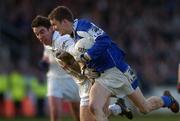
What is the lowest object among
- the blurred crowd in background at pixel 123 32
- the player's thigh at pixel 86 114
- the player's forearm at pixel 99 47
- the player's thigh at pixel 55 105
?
the player's thigh at pixel 86 114

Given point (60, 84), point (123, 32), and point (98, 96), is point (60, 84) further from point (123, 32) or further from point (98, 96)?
point (123, 32)

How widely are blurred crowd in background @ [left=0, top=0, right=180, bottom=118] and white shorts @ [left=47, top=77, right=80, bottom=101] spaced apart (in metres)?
7.06

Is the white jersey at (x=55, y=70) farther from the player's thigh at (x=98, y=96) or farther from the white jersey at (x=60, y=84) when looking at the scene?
the player's thigh at (x=98, y=96)

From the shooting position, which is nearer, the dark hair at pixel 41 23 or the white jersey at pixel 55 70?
the dark hair at pixel 41 23

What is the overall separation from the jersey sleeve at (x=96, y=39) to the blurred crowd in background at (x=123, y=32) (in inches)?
421

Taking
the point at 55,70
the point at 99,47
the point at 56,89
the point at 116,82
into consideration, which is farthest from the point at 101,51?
the point at 55,70

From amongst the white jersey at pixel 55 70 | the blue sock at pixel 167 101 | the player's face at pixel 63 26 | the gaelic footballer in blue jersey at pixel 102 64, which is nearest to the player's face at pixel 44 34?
the gaelic footballer in blue jersey at pixel 102 64

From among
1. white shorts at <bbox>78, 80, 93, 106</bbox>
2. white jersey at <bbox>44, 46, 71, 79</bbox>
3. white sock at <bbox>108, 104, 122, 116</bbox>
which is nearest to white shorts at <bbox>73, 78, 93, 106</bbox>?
white shorts at <bbox>78, 80, 93, 106</bbox>

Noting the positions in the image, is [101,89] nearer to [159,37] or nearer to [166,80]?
[166,80]

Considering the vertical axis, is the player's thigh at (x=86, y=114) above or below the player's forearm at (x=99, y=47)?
below

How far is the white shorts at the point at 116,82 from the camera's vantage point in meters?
12.6

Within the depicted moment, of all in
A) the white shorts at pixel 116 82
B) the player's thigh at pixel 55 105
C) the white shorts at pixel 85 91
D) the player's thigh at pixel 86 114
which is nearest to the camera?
the white shorts at pixel 116 82

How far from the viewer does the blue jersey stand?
12352 mm

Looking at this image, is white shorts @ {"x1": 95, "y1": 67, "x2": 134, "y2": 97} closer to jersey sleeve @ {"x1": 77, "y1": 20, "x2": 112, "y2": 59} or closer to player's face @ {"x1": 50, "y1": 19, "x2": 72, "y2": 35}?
jersey sleeve @ {"x1": 77, "y1": 20, "x2": 112, "y2": 59}
